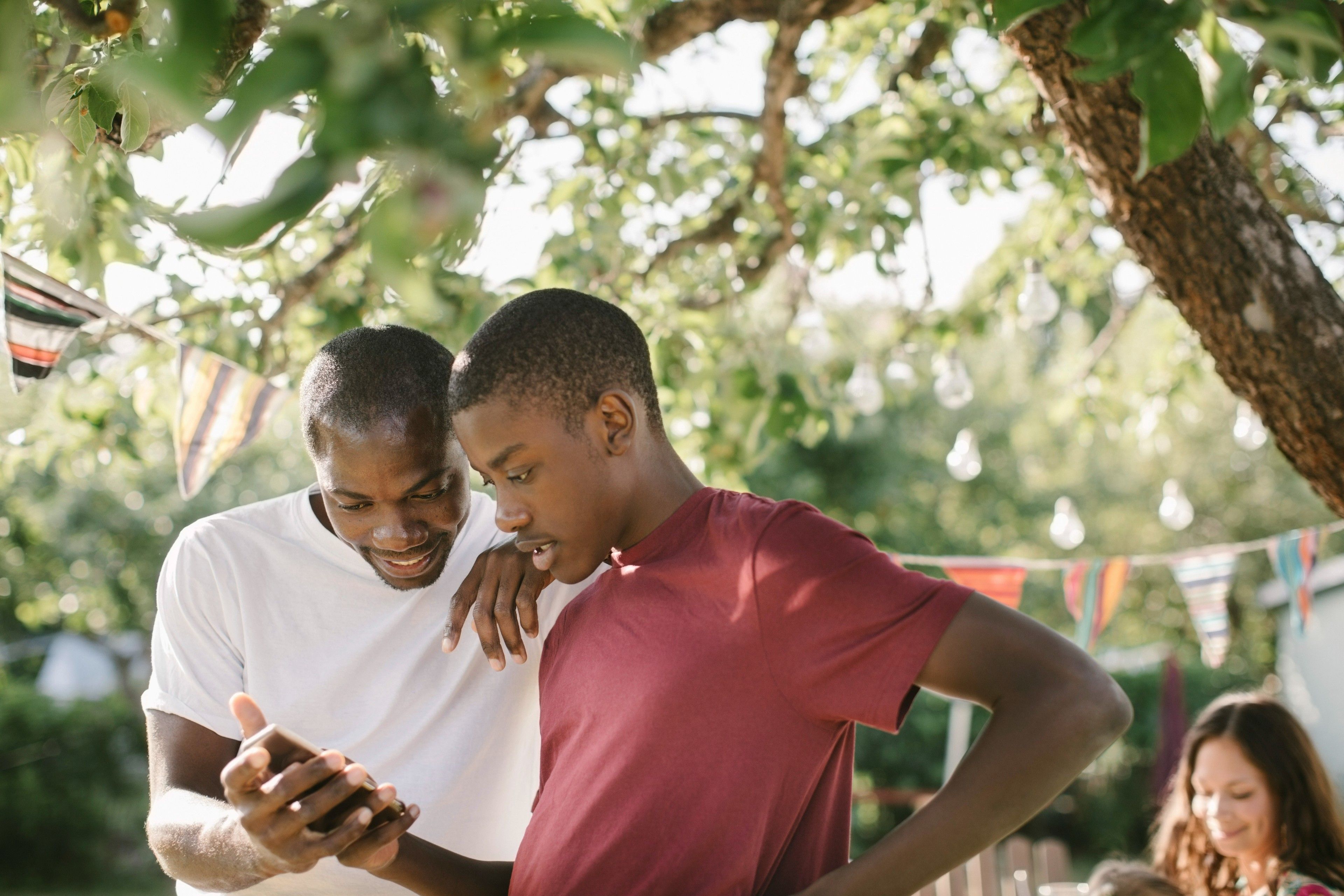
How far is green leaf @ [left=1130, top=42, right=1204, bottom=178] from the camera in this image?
1158 mm

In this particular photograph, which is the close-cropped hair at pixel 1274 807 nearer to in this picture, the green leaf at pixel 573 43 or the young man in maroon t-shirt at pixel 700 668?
the young man in maroon t-shirt at pixel 700 668

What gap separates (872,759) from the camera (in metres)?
13.4

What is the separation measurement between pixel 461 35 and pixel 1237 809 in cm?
390

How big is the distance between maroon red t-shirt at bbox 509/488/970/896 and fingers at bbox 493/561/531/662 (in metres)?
0.23

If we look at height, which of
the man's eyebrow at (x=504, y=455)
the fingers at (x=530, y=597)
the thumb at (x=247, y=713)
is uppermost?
the man's eyebrow at (x=504, y=455)

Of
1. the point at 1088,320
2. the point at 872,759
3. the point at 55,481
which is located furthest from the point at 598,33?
the point at 1088,320

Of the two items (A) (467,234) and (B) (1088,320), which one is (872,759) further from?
(A) (467,234)

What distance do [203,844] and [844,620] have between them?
3.43 ft

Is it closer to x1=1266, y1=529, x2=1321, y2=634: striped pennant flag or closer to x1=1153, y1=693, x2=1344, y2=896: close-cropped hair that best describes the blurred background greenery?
x1=1266, y1=529, x2=1321, y2=634: striped pennant flag

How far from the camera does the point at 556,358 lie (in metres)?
1.81

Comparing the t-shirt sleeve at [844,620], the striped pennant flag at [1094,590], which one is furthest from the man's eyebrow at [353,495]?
the striped pennant flag at [1094,590]

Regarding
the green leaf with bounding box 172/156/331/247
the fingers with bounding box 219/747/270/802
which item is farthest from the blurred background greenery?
the fingers with bounding box 219/747/270/802

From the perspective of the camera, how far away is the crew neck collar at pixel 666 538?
1.72m

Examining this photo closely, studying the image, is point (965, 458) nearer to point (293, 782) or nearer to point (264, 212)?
point (293, 782)
